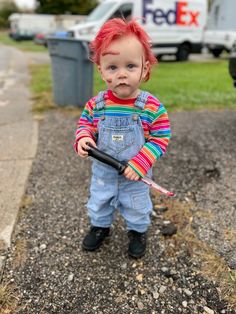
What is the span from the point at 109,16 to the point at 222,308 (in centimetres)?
1190

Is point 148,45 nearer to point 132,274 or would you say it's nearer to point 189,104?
point 132,274

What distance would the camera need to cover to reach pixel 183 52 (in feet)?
48.6

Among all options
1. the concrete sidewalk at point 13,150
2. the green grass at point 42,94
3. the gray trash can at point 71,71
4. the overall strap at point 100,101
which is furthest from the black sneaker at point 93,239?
the green grass at point 42,94

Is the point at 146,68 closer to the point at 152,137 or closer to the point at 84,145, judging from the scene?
the point at 152,137

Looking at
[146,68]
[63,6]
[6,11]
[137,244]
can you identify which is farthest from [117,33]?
[6,11]

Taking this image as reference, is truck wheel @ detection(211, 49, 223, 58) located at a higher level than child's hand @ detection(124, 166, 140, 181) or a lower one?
lower

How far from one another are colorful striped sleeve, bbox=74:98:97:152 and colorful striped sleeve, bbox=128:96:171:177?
31 centimetres

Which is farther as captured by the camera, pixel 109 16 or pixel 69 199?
pixel 109 16

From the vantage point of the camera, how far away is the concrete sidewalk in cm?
282

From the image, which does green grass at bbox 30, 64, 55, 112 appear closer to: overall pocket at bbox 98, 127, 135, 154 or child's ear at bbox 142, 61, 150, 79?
overall pocket at bbox 98, 127, 135, 154

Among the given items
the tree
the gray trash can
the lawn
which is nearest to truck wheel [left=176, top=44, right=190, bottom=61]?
the lawn

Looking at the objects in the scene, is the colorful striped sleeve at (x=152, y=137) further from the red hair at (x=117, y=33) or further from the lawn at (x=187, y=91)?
the lawn at (x=187, y=91)

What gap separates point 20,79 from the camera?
960 cm

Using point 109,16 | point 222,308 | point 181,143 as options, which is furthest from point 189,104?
point 109,16
